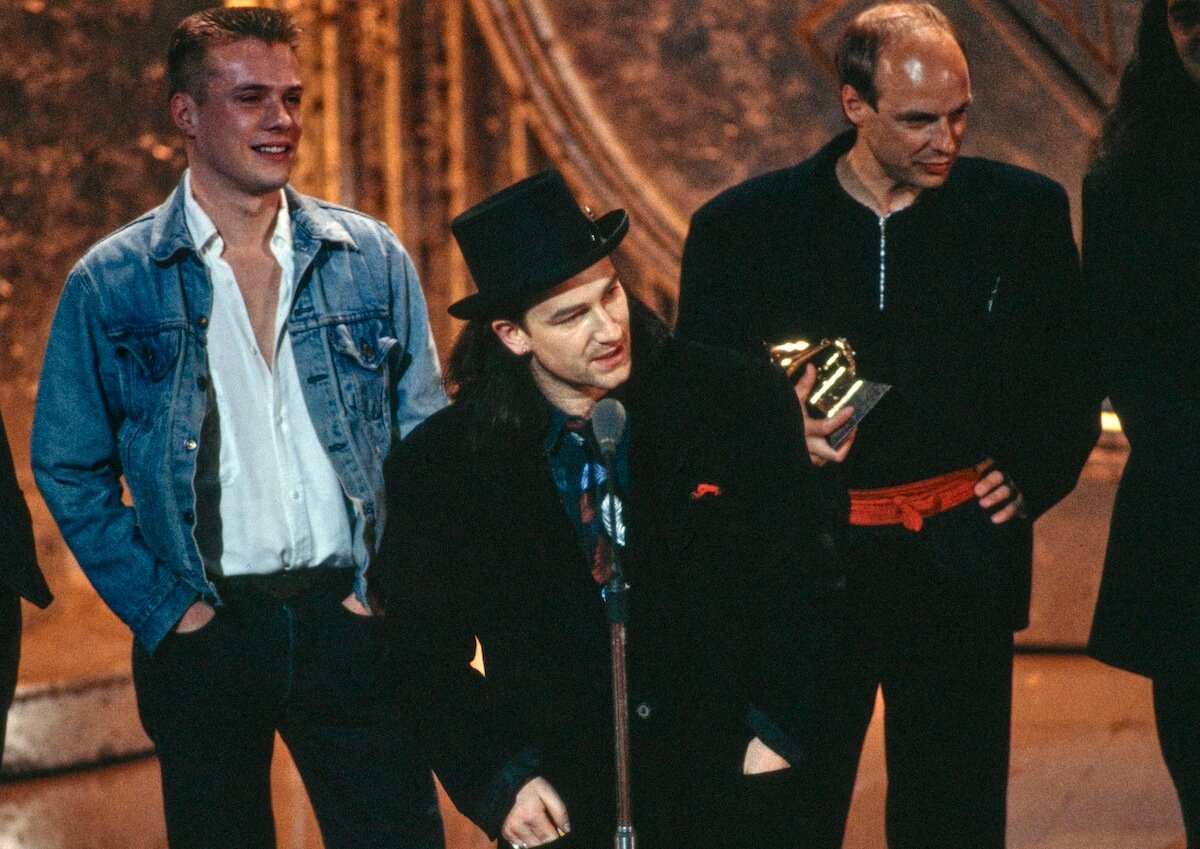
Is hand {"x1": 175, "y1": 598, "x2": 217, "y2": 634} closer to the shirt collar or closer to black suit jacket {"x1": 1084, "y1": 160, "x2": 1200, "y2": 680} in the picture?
the shirt collar

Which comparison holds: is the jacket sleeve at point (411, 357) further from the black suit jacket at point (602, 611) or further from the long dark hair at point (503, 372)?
the black suit jacket at point (602, 611)

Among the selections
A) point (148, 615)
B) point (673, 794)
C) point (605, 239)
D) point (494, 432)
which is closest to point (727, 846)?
point (673, 794)

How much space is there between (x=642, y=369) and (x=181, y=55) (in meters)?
1.27

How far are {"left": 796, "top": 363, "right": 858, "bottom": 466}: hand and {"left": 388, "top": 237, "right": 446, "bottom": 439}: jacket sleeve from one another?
2.51 feet

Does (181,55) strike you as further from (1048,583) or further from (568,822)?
(1048,583)

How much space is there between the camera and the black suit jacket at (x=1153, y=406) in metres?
3.49

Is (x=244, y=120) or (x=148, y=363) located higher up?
(x=244, y=120)

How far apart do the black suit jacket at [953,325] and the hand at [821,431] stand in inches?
2.3

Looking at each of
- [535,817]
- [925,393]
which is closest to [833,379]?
[925,393]

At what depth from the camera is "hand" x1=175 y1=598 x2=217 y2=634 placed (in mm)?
3705

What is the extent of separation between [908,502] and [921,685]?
1.17 feet

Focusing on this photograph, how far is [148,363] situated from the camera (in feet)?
12.4

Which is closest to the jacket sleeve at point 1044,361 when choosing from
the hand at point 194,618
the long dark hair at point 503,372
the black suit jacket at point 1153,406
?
the black suit jacket at point 1153,406

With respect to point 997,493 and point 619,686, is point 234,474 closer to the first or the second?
point 619,686
